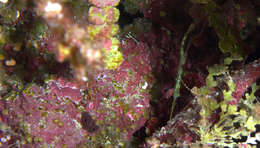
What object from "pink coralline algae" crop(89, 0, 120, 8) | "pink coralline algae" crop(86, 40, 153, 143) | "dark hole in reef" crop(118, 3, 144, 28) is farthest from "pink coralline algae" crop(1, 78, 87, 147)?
"dark hole in reef" crop(118, 3, 144, 28)

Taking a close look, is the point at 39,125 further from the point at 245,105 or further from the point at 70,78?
the point at 245,105

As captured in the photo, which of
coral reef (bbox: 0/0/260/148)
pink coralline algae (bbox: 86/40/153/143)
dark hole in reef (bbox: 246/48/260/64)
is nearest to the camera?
coral reef (bbox: 0/0/260/148)

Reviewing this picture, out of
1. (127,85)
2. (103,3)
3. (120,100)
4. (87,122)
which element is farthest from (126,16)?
(87,122)

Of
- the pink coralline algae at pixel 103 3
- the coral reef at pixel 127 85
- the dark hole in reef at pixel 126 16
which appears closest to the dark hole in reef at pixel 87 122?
the coral reef at pixel 127 85

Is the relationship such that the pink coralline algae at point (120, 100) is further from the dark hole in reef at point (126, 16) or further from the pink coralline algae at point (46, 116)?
the dark hole in reef at point (126, 16)

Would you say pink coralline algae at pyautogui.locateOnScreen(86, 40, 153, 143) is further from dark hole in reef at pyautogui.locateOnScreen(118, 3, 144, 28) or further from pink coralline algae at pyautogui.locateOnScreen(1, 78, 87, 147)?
dark hole in reef at pyautogui.locateOnScreen(118, 3, 144, 28)

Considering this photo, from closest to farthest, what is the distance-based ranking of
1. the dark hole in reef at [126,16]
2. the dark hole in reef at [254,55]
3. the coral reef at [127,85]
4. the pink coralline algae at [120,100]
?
1. the coral reef at [127,85]
2. the pink coralline algae at [120,100]
3. the dark hole in reef at [254,55]
4. the dark hole in reef at [126,16]

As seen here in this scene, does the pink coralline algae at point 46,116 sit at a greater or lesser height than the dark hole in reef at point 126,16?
lesser

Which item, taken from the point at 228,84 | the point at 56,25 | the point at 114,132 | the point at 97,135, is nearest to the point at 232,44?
the point at 228,84

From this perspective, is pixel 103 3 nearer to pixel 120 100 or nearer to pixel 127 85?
pixel 127 85
